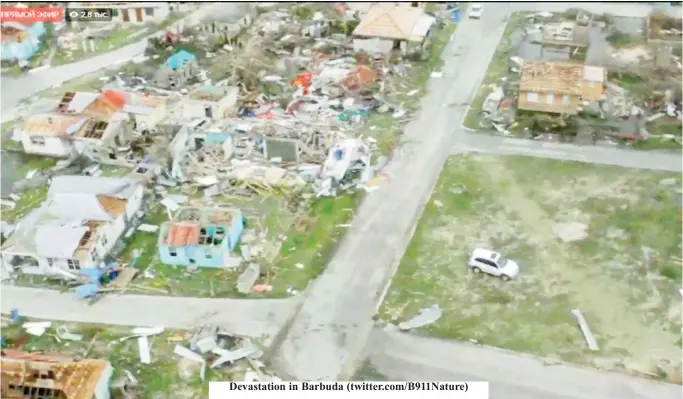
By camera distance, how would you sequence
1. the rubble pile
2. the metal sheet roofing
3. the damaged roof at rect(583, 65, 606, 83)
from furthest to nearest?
the damaged roof at rect(583, 65, 606, 83)
the rubble pile
the metal sheet roofing

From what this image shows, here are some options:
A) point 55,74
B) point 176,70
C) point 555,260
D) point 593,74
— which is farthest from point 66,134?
point 593,74

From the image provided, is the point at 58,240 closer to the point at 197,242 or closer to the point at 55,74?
the point at 197,242

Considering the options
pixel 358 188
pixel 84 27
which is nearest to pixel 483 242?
pixel 358 188

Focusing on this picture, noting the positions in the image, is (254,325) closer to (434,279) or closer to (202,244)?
(202,244)

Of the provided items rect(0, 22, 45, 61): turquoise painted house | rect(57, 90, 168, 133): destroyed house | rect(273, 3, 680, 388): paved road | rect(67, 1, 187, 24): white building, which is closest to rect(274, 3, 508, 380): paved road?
rect(273, 3, 680, 388): paved road

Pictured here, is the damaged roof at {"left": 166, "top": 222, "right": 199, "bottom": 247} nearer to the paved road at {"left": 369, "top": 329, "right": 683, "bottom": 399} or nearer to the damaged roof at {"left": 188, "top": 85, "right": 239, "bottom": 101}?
the paved road at {"left": 369, "top": 329, "right": 683, "bottom": 399}
